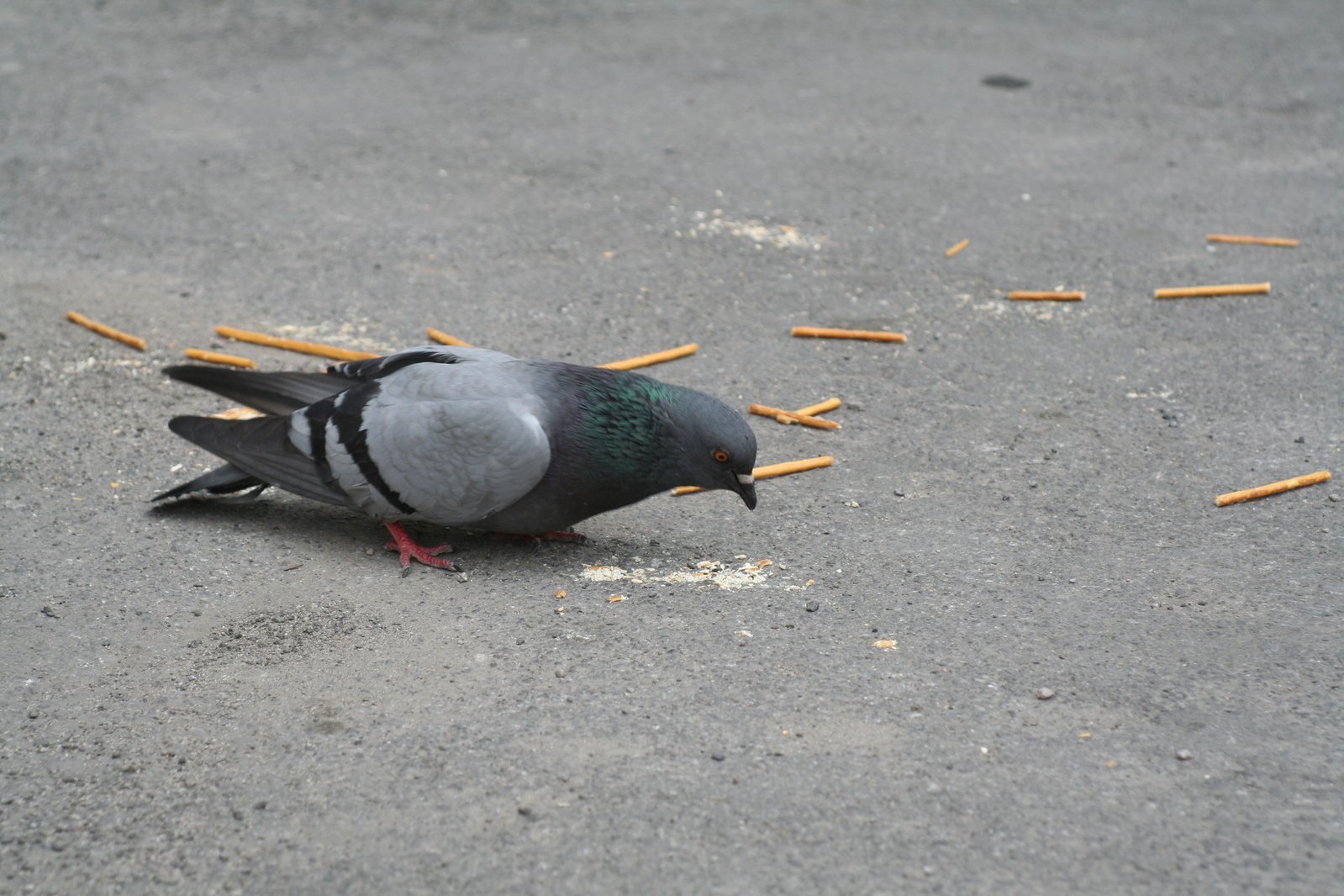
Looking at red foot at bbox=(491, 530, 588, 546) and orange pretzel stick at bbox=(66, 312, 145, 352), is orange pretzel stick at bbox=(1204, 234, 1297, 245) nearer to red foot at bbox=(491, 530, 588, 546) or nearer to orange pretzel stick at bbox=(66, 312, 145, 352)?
red foot at bbox=(491, 530, 588, 546)

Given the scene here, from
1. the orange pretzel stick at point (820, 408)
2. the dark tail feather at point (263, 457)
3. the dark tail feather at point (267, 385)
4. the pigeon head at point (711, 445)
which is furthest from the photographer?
the orange pretzel stick at point (820, 408)

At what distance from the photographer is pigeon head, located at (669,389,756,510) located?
429cm

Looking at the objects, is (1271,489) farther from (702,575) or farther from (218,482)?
(218,482)

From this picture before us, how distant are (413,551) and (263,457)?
0.66 metres

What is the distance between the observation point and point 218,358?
577cm

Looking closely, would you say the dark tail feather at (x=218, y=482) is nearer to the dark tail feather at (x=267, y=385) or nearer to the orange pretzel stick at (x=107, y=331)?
the dark tail feather at (x=267, y=385)

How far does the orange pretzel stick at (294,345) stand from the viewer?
5844 mm

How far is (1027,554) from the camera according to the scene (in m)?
4.49

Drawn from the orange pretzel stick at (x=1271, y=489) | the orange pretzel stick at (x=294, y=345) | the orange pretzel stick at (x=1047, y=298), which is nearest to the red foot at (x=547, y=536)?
the orange pretzel stick at (x=294, y=345)

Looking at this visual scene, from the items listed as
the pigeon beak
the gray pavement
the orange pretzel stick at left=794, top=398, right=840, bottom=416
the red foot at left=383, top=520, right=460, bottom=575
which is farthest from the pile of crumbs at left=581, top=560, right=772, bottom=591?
the orange pretzel stick at left=794, top=398, right=840, bottom=416

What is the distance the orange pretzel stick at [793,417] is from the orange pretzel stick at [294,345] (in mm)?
1763

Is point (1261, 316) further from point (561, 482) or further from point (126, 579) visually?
point (126, 579)

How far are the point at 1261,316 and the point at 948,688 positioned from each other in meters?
3.77

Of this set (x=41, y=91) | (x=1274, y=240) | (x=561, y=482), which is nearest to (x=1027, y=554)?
(x=561, y=482)
